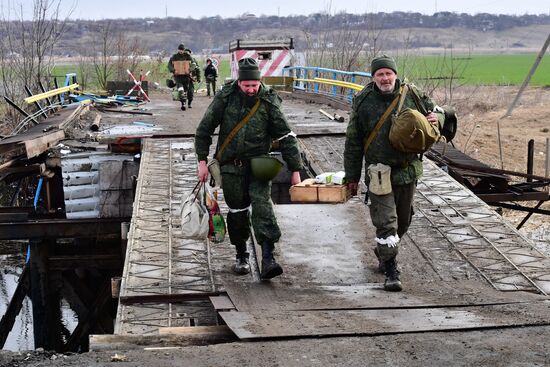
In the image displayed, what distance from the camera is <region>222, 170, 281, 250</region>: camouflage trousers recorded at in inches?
291

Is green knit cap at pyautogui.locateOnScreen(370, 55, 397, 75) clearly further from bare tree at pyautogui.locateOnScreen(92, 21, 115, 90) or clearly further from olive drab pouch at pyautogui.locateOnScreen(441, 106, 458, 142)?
bare tree at pyautogui.locateOnScreen(92, 21, 115, 90)

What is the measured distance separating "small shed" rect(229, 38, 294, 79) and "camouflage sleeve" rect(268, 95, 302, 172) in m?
20.1

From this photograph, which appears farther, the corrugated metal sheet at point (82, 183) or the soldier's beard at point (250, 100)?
the corrugated metal sheet at point (82, 183)

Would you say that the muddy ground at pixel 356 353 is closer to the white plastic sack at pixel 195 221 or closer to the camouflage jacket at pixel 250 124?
the white plastic sack at pixel 195 221

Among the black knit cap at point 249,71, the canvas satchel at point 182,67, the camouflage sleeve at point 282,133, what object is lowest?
the canvas satchel at point 182,67

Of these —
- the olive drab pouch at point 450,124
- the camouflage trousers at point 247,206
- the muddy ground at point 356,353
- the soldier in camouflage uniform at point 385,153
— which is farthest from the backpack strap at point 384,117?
the muddy ground at point 356,353

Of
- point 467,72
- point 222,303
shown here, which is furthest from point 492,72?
point 222,303

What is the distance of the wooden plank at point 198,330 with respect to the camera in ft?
19.7

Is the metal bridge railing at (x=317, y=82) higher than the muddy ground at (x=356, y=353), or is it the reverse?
the muddy ground at (x=356, y=353)

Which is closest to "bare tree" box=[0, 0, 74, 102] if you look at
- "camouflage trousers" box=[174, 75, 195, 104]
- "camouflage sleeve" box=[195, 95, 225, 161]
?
"camouflage trousers" box=[174, 75, 195, 104]

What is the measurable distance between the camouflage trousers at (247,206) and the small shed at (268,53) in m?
20.1

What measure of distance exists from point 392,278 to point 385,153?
98 cm

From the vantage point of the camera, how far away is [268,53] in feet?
92.0

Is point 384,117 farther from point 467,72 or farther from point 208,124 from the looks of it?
point 467,72
